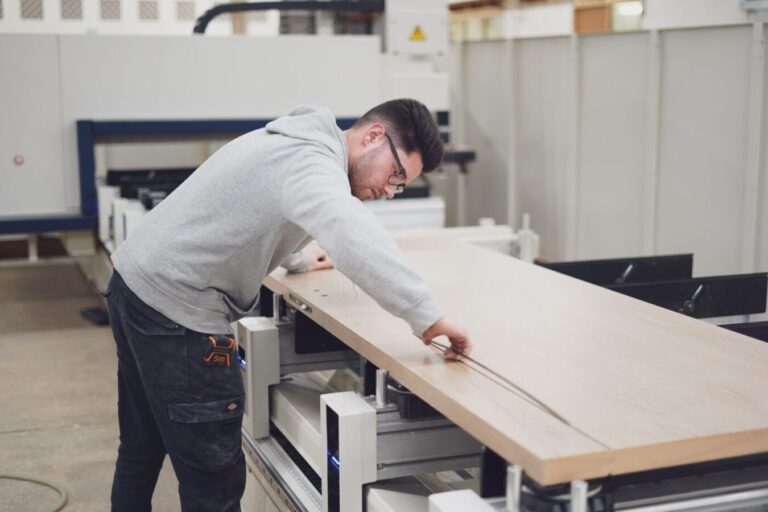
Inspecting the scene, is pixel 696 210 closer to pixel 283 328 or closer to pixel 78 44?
pixel 283 328

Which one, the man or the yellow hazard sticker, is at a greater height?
the yellow hazard sticker

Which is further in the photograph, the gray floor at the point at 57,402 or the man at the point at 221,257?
the gray floor at the point at 57,402

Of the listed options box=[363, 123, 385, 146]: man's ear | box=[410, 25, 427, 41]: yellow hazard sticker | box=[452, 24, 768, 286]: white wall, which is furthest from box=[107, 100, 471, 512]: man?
box=[410, 25, 427, 41]: yellow hazard sticker

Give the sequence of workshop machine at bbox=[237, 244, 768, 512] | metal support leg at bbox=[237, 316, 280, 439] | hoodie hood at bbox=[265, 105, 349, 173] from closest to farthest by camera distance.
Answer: workshop machine at bbox=[237, 244, 768, 512]
hoodie hood at bbox=[265, 105, 349, 173]
metal support leg at bbox=[237, 316, 280, 439]

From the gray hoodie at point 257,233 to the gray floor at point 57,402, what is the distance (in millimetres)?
1247

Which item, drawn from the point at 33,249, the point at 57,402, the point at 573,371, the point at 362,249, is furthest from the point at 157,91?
the point at 573,371

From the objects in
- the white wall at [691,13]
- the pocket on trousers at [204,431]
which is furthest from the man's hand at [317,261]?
the white wall at [691,13]

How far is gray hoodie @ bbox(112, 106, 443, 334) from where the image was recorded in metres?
1.48

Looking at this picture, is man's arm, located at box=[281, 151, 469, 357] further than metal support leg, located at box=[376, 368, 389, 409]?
No

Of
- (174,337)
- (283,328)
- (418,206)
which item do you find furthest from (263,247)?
(418,206)

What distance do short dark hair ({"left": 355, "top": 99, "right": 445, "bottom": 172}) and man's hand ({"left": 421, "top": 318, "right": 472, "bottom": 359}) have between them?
1.22 ft

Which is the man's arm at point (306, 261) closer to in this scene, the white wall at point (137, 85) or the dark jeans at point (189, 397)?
the dark jeans at point (189, 397)

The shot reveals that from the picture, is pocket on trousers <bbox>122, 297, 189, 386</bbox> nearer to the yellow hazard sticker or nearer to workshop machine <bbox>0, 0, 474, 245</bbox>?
workshop machine <bbox>0, 0, 474, 245</bbox>

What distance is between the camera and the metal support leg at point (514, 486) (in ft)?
3.99
